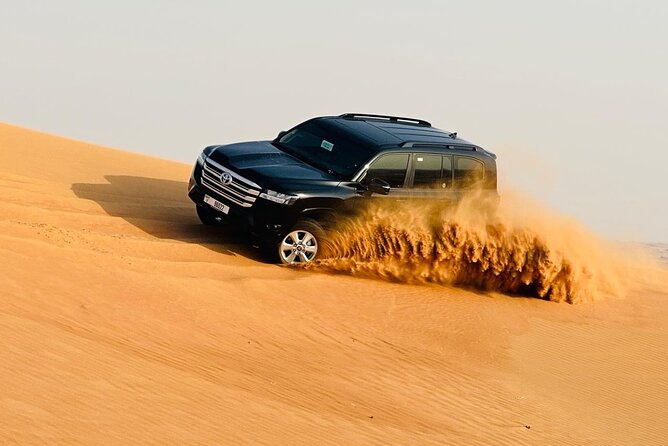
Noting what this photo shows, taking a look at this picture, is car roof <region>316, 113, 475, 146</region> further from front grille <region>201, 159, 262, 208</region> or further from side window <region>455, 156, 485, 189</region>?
front grille <region>201, 159, 262, 208</region>

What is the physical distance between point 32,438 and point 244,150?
705 centimetres

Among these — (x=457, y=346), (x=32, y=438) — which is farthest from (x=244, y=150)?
(x=32, y=438)

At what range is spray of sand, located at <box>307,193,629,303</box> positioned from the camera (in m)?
11.6

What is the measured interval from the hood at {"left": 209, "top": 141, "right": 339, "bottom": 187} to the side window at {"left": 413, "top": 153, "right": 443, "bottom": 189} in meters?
1.11

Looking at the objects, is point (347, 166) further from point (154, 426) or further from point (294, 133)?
point (154, 426)

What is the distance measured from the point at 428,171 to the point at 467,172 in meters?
0.65

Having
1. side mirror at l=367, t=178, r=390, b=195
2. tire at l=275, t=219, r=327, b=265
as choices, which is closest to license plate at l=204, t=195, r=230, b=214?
tire at l=275, t=219, r=327, b=265

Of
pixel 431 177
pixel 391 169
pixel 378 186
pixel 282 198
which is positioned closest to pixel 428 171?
pixel 431 177

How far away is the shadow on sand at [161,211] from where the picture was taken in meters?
12.2

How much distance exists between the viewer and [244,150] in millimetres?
12234

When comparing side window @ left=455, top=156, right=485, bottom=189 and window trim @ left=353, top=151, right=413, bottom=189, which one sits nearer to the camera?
window trim @ left=353, top=151, right=413, bottom=189

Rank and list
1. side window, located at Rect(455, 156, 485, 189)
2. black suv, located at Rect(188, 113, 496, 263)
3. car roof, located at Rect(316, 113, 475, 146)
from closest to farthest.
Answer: black suv, located at Rect(188, 113, 496, 263) → car roof, located at Rect(316, 113, 475, 146) → side window, located at Rect(455, 156, 485, 189)

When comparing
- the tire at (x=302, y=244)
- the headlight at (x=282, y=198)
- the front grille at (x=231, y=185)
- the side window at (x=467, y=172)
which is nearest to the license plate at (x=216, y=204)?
the front grille at (x=231, y=185)

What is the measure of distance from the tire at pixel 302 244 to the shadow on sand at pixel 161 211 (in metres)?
0.41
